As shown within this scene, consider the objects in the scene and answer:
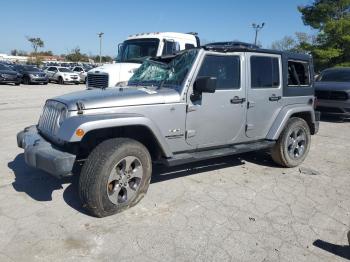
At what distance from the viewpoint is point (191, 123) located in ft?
15.1

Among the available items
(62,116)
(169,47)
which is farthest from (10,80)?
(62,116)

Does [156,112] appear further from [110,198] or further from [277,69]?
[277,69]

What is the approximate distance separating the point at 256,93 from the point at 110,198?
2712 millimetres

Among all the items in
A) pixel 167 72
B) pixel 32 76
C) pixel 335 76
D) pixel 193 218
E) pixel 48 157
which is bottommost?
pixel 193 218

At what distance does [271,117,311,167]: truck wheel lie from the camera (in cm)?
586

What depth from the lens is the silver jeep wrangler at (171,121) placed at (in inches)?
149

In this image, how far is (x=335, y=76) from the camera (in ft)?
40.2

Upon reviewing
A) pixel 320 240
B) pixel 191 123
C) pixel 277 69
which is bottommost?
pixel 320 240

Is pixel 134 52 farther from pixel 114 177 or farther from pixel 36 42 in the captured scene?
pixel 36 42

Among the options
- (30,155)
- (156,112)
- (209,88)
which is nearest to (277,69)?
(209,88)

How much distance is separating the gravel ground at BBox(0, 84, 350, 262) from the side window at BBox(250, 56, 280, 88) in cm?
141

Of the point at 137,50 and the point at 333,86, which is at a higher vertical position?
the point at 137,50

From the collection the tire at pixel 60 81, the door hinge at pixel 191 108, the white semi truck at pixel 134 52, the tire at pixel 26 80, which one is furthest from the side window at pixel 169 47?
the tire at pixel 60 81

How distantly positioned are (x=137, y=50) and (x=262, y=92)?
6.44 m
